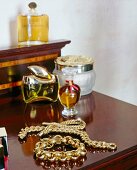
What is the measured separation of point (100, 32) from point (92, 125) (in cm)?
61

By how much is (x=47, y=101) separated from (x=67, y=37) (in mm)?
336

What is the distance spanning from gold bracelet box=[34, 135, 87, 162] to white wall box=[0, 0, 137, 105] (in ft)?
1.47

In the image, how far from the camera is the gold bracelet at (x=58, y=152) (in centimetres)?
66

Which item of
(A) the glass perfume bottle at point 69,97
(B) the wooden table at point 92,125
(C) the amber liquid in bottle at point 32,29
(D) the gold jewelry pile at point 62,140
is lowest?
(B) the wooden table at point 92,125

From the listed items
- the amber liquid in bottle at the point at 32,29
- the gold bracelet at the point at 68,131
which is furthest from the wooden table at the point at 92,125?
the amber liquid in bottle at the point at 32,29

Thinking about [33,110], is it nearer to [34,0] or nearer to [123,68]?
[34,0]

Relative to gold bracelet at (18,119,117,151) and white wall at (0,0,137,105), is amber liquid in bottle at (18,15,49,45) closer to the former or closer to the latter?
white wall at (0,0,137,105)

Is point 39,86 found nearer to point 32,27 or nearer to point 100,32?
point 32,27

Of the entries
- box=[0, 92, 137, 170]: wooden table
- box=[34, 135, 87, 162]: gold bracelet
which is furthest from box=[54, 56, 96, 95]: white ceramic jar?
box=[34, 135, 87, 162]: gold bracelet

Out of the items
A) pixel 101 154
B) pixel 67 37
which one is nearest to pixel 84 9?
pixel 67 37

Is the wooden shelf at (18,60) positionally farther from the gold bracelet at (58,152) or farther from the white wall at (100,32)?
the gold bracelet at (58,152)

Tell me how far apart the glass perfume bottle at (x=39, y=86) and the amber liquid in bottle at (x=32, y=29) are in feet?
0.39

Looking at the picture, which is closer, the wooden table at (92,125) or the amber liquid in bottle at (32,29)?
the wooden table at (92,125)

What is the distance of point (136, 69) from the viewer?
157 cm
